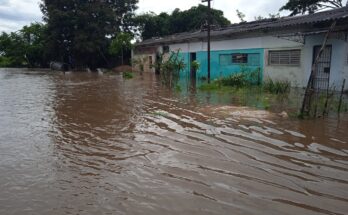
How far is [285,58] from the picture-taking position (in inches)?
735

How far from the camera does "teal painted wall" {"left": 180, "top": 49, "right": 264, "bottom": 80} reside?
68.1ft

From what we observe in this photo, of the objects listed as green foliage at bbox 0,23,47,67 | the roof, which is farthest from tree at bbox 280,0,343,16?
green foliage at bbox 0,23,47,67

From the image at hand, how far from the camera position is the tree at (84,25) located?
130 ft

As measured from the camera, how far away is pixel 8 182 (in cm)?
497

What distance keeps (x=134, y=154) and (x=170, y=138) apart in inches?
53.5

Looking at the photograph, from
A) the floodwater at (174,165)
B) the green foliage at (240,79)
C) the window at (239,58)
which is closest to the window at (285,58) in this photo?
the green foliage at (240,79)

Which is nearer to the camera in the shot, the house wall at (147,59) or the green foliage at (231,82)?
the green foliage at (231,82)

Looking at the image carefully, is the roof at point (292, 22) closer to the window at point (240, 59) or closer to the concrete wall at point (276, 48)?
the concrete wall at point (276, 48)

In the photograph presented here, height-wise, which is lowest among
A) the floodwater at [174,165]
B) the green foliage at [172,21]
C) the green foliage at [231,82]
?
the floodwater at [174,165]

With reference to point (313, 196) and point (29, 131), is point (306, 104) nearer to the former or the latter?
point (313, 196)

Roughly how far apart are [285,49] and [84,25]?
1115 inches

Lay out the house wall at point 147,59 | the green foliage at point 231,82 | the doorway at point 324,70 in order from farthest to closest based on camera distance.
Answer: the house wall at point 147,59 < the green foliage at point 231,82 < the doorway at point 324,70

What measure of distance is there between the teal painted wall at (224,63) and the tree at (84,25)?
1487cm

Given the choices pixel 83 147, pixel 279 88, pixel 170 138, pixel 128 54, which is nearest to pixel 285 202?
pixel 170 138
